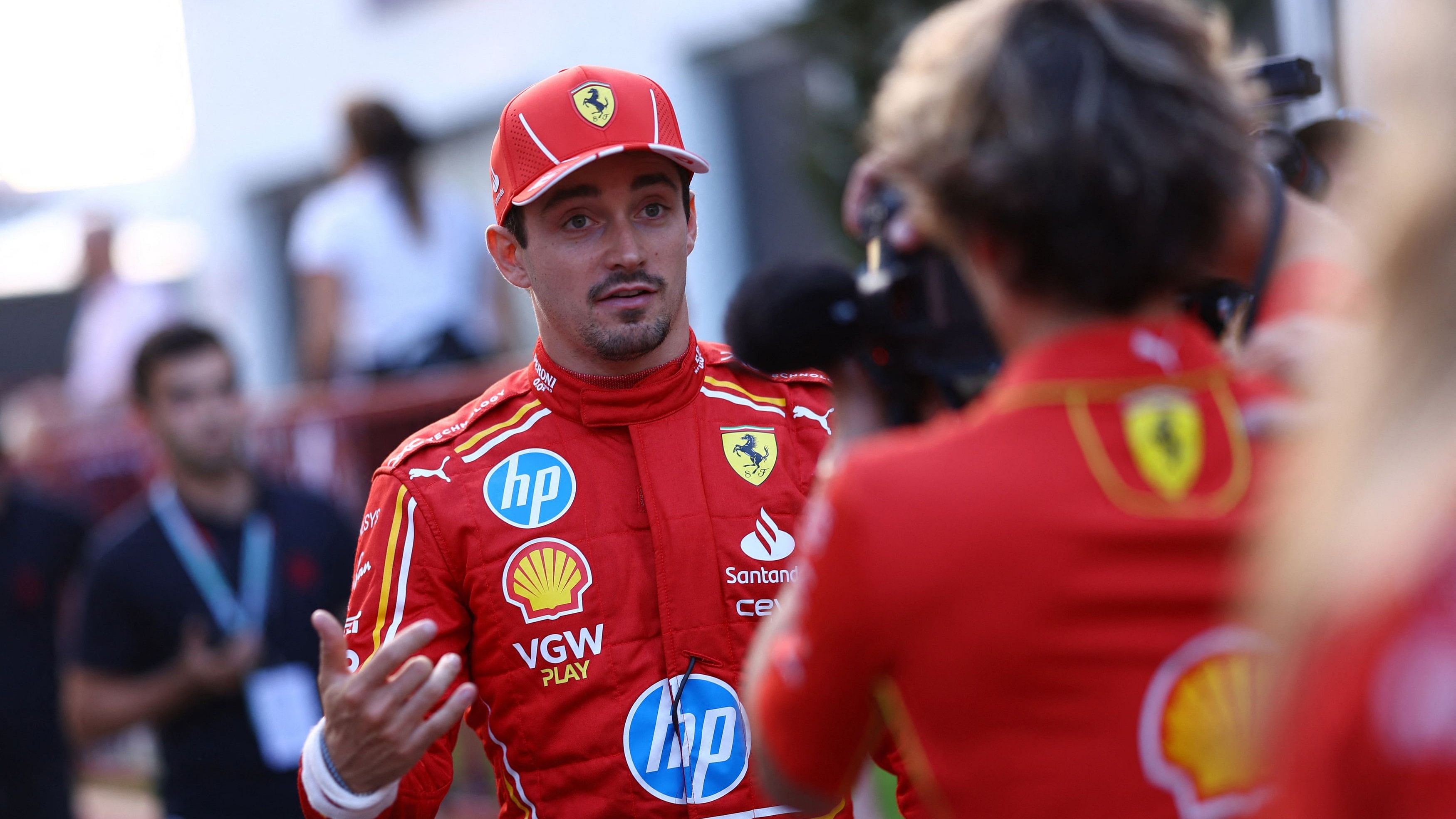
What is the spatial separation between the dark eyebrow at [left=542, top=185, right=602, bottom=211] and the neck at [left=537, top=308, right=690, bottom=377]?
222 mm

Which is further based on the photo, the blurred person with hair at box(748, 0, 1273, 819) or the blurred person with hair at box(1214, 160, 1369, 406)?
the blurred person with hair at box(1214, 160, 1369, 406)

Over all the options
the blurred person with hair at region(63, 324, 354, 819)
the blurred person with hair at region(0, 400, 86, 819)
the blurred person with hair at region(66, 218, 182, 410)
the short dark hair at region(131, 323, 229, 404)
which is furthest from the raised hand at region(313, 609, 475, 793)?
the blurred person with hair at region(66, 218, 182, 410)

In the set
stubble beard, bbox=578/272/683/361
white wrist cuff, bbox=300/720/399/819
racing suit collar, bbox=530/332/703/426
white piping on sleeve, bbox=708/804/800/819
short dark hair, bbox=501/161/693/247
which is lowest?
white piping on sleeve, bbox=708/804/800/819

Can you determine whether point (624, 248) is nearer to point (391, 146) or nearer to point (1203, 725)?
point (1203, 725)

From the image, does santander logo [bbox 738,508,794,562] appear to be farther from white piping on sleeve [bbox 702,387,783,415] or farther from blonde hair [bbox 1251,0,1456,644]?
blonde hair [bbox 1251,0,1456,644]

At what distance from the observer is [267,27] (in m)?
12.6

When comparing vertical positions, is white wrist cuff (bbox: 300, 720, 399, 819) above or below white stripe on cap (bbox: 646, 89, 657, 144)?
below

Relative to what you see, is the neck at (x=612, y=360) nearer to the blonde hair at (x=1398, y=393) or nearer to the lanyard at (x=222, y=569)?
the blonde hair at (x=1398, y=393)

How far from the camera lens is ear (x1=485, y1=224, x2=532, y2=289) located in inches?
112

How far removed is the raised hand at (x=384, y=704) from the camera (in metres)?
2.11

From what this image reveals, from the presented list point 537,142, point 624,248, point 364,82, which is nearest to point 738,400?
point 624,248

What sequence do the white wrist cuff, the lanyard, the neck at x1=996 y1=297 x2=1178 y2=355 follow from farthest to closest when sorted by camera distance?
the lanyard
the white wrist cuff
the neck at x1=996 y1=297 x2=1178 y2=355

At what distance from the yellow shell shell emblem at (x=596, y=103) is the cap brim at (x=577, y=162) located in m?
Result: 0.05

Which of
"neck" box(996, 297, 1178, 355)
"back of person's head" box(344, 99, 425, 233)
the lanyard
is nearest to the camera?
"neck" box(996, 297, 1178, 355)
